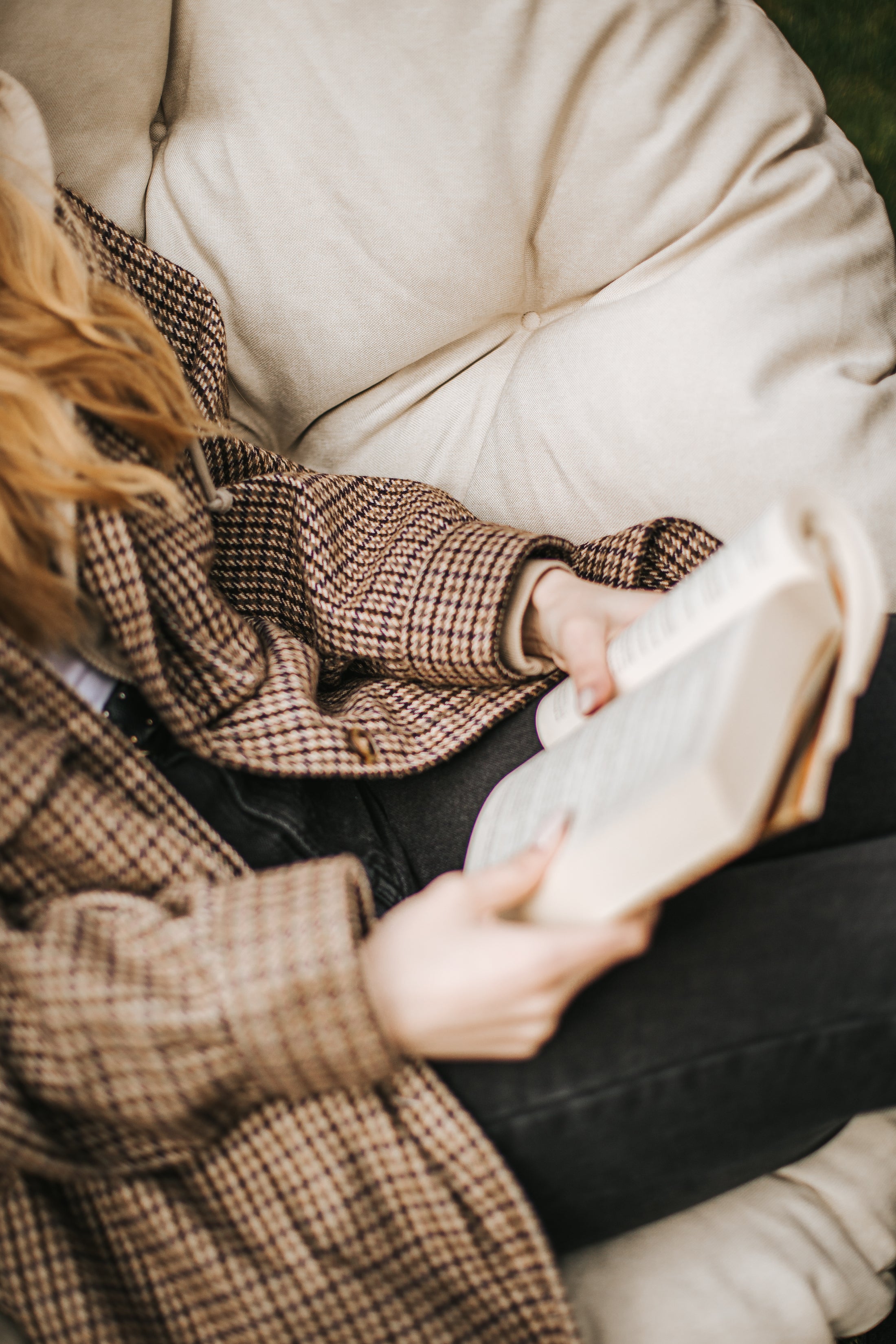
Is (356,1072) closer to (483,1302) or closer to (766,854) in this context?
(483,1302)

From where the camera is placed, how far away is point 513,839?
1.57 ft

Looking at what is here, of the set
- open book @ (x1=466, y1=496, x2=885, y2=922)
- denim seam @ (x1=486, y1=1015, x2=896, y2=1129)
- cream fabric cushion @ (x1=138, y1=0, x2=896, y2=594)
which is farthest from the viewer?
cream fabric cushion @ (x1=138, y1=0, x2=896, y2=594)

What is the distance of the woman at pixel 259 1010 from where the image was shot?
1.48 ft

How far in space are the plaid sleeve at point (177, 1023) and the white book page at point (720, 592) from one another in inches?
8.5

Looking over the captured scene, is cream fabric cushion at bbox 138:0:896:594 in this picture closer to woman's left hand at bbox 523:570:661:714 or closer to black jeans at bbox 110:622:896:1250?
woman's left hand at bbox 523:570:661:714

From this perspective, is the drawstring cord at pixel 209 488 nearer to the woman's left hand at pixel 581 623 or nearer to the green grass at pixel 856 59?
the woman's left hand at pixel 581 623

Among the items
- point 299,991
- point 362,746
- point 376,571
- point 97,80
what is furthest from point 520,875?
point 97,80

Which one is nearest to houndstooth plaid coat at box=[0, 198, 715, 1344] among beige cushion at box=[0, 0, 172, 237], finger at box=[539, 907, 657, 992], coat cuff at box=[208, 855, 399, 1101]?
coat cuff at box=[208, 855, 399, 1101]

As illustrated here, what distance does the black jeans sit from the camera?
1.56 ft

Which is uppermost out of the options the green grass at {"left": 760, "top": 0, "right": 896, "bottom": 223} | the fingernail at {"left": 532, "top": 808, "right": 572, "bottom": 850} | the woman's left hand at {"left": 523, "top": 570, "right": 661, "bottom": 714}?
the green grass at {"left": 760, "top": 0, "right": 896, "bottom": 223}

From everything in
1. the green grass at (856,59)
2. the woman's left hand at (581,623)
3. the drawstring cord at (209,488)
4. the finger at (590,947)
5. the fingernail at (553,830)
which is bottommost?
the finger at (590,947)

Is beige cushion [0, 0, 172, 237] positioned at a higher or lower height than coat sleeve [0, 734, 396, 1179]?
higher

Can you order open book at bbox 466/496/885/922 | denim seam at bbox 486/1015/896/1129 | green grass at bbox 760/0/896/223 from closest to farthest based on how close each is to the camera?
open book at bbox 466/496/885/922, denim seam at bbox 486/1015/896/1129, green grass at bbox 760/0/896/223

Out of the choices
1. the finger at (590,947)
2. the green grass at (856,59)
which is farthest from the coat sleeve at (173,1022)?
the green grass at (856,59)
